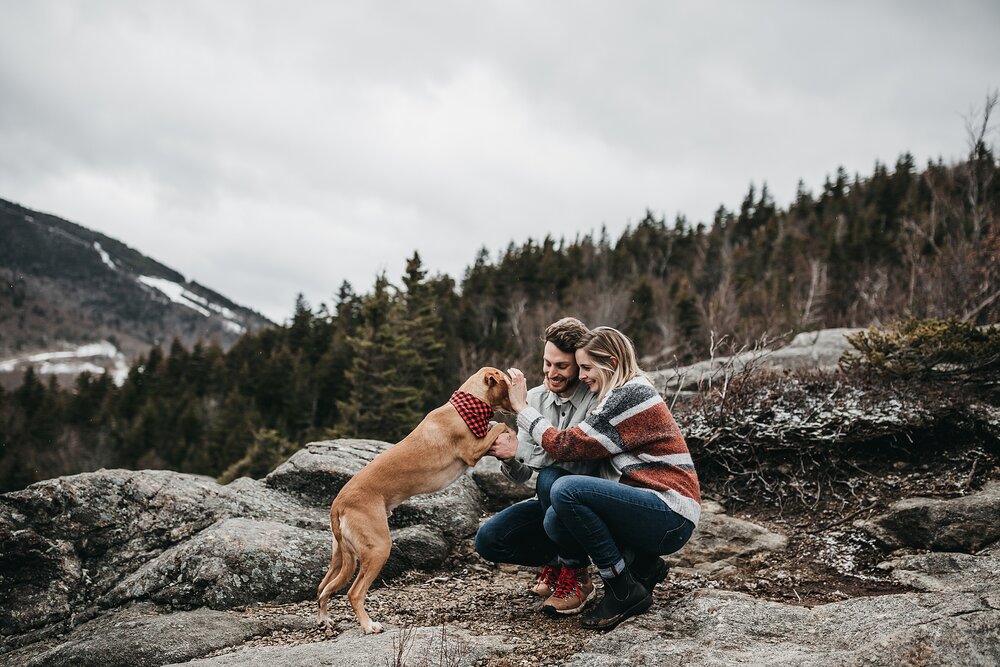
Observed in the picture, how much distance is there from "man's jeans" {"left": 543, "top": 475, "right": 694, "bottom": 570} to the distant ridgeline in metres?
14.4

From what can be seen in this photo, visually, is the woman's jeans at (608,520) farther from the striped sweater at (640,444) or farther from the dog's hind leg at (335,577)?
the dog's hind leg at (335,577)

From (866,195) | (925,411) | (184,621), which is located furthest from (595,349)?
(866,195)

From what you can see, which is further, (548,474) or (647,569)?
(548,474)

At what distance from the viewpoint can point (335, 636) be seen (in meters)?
4.34

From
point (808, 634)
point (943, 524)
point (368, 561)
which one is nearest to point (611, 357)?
point (808, 634)

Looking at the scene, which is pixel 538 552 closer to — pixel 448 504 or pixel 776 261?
pixel 448 504

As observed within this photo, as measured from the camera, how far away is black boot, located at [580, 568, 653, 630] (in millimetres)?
3994

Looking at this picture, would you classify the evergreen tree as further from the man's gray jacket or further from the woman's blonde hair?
the woman's blonde hair

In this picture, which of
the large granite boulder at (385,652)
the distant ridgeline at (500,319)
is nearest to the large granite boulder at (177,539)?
the large granite boulder at (385,652)

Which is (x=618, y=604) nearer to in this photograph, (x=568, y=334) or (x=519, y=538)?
(x=519, y=538)

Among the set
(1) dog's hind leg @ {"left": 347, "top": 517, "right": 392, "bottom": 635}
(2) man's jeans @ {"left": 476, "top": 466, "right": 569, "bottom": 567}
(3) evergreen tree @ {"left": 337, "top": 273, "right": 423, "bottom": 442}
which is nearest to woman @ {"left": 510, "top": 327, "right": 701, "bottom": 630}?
(2) man's jeans @ {"left": 476, "top": 466, "right": 569, "bottom": 567}

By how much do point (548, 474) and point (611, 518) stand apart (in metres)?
0.63

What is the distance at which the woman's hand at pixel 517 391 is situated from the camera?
4.68 metres

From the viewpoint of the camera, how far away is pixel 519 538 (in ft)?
15.4
